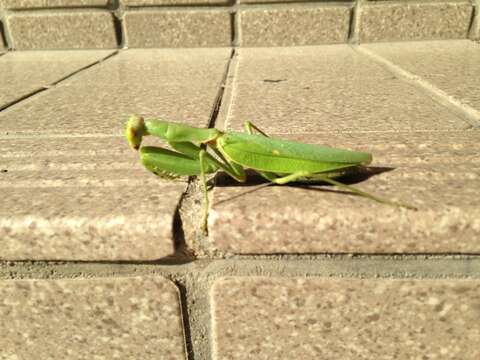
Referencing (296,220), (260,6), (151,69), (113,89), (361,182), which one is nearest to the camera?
(296,220)

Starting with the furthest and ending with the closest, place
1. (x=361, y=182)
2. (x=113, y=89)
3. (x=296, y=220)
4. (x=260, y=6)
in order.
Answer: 1. (x=260, y=6)
2. (x=113, y=89)
3. (x=361, y=182)
4. (x=296, y=220)

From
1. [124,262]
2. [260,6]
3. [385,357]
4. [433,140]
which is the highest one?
[260,6]

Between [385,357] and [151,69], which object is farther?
[151,69]

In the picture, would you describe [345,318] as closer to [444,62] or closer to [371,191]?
[371,191]

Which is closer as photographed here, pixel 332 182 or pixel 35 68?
pixel 332 182

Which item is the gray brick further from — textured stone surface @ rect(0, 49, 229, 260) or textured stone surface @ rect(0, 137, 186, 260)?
textured stone surface @ rect(0, 137, 186, 260)

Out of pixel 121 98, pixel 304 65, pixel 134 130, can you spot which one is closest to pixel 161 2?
pixel 304 65

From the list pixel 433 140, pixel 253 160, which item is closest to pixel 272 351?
pixel 253 160

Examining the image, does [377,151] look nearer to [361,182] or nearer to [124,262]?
[361,182]
